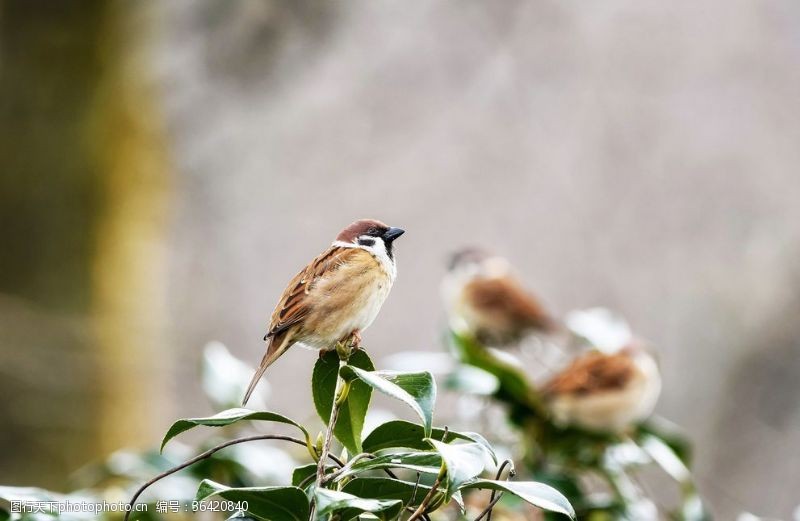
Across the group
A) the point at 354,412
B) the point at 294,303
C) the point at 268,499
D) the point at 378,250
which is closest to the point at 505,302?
the point at 378,250

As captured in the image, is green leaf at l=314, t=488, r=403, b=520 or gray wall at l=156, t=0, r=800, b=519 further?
gray wall at l=156, t=0, r=800, b=519

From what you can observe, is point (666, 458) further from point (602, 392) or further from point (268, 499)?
point (268, 499)

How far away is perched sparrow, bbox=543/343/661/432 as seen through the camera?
1646mm

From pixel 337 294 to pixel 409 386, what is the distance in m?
0.33

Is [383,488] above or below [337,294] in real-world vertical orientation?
below

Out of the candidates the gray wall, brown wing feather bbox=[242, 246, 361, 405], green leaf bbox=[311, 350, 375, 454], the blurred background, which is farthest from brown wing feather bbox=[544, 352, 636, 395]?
the gray wall

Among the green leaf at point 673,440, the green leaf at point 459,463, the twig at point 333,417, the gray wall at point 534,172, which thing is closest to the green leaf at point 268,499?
the twig at point 333,417

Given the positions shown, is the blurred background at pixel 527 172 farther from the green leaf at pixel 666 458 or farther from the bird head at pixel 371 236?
the bird head at pixel 371 236

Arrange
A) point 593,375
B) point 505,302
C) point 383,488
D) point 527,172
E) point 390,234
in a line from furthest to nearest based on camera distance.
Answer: point 527,172
point 505,302
point 593,375
point 390,234
point 383,488

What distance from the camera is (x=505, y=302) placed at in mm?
2617

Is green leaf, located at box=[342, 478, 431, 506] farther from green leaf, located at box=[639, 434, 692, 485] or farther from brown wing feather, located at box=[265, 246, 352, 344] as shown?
green leaf, located at box=[639, 434, 692, 485]

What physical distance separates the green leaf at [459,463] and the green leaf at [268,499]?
13 cm

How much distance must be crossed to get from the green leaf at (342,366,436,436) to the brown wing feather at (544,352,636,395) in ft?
2.98

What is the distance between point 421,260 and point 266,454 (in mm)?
3027
